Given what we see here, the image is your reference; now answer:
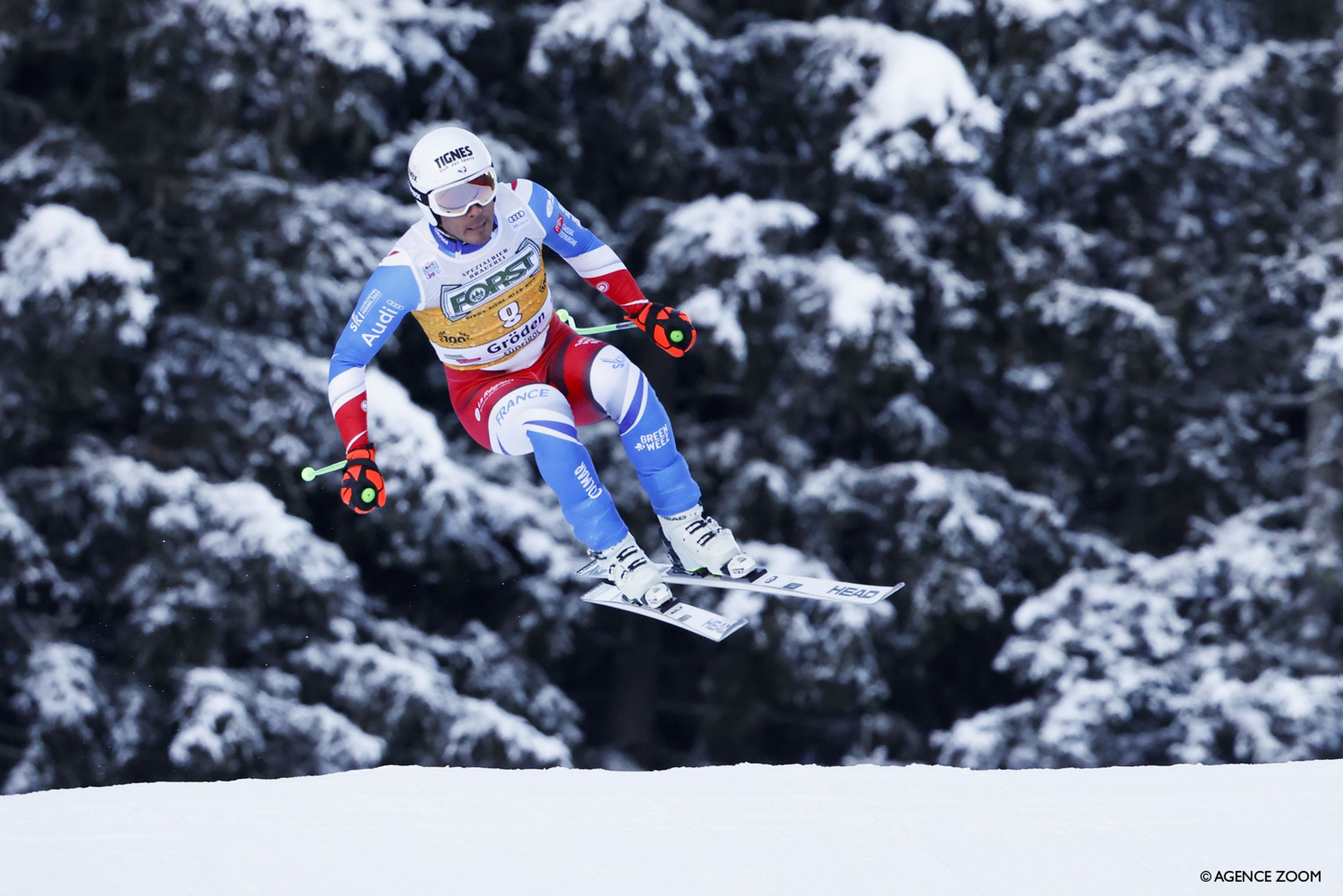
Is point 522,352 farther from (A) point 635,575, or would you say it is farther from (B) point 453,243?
(A) point 635,575

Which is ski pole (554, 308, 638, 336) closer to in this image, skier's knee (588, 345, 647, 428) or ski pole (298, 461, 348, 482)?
skier's knee (588, 345, 647, 428)

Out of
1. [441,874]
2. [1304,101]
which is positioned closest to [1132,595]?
[1304,101]

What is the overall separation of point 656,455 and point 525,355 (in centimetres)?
54

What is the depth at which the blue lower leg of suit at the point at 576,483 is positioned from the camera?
486cm

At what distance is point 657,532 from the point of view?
1073cm

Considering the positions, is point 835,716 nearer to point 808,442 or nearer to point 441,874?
point 808,442

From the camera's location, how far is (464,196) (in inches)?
185

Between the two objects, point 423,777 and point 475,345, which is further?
point 423,777

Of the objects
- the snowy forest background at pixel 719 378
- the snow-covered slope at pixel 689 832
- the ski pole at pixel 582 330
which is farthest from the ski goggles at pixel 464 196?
the snowy forest background at pixel 719 378

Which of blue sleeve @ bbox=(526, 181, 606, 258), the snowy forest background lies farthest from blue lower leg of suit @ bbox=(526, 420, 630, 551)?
the snowy forest background

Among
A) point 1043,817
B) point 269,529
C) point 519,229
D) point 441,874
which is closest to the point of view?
point 519,229

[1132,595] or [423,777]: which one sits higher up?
[423,777]

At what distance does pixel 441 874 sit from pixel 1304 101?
29.8 ft

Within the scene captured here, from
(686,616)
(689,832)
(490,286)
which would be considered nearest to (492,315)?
(490,286)
